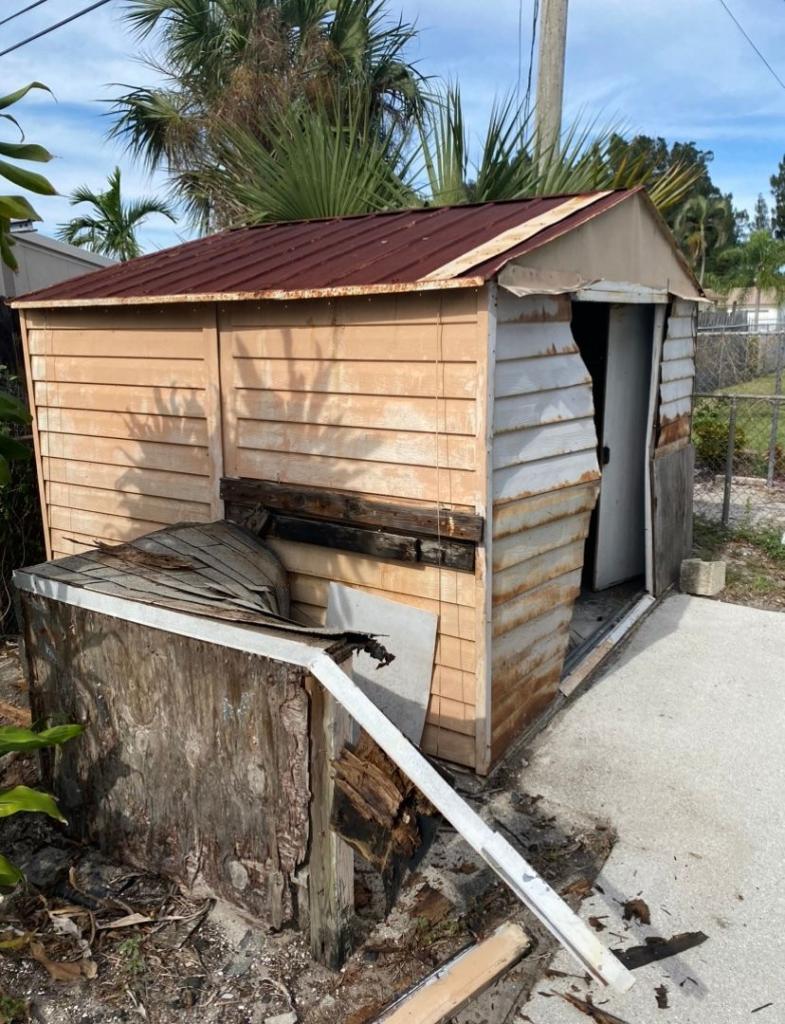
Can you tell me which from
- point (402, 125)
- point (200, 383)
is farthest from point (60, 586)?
point (402, 125)

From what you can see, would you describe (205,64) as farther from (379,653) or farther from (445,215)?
(379,653)

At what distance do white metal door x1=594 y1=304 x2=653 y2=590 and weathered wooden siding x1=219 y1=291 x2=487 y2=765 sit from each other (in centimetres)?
242

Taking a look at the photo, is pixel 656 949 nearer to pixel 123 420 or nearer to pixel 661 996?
pixel 661 996

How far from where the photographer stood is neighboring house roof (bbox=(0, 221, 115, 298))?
898 cm

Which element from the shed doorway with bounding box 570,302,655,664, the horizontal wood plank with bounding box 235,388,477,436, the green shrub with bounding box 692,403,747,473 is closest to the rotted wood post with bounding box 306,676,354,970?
the horizontal wood plank with bounding box 235,388,477,436

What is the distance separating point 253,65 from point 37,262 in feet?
12.1

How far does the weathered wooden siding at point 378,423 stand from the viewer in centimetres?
357

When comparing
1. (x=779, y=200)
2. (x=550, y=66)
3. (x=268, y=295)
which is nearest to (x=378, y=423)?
(x=268, y=295)

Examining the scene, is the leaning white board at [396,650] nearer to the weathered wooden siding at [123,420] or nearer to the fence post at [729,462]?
the weathered wooden siding at [123,420]

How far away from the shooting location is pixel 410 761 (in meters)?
2.36

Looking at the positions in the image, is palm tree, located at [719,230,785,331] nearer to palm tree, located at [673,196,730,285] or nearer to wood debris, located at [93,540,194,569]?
palm tree, located at [673,196,730,285]

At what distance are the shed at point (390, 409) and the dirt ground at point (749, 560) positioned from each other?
58.3 inches

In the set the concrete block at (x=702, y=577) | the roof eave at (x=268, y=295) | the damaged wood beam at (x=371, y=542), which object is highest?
the roof eave at (x=268, y=295)

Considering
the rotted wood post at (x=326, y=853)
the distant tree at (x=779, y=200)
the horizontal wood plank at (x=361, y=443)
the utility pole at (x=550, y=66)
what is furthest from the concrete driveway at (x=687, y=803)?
the distant tree at (x=779, y=200)
